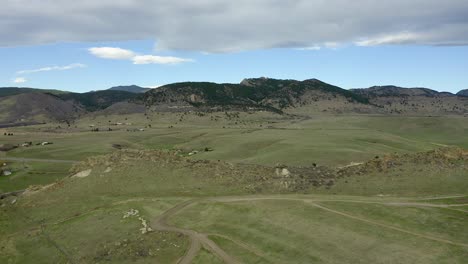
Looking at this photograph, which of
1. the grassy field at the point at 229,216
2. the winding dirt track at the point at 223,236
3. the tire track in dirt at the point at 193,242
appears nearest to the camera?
the grassy field at the point at 229,216

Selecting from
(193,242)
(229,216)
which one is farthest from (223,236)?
(229,216)

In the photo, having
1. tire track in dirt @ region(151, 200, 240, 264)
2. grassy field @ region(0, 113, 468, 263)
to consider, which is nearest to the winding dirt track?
tire track in dirt @ region(151, 200, 240, 264)

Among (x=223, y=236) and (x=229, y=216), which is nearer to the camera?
(x=223, y=236)

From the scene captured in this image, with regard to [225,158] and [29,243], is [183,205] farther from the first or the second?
[225,158]

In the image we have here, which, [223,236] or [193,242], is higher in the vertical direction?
[223,236]

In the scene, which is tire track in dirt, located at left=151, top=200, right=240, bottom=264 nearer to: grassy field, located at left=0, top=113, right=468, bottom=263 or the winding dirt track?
the winding dirt track

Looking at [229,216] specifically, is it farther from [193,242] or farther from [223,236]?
[193,242]

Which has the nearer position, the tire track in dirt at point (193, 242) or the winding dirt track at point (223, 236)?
the winding dirt track at point (223, 236)

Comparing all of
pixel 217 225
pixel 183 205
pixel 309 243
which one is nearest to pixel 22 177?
pixel 183 205

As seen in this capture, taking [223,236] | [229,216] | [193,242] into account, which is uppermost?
[229,216]

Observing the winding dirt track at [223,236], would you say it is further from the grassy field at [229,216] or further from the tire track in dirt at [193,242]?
the grassy field at [229,216]

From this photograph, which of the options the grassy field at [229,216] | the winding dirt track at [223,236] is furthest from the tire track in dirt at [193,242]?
the grassy field at [229,216]

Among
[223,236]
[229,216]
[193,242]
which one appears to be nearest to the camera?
[193,242]
